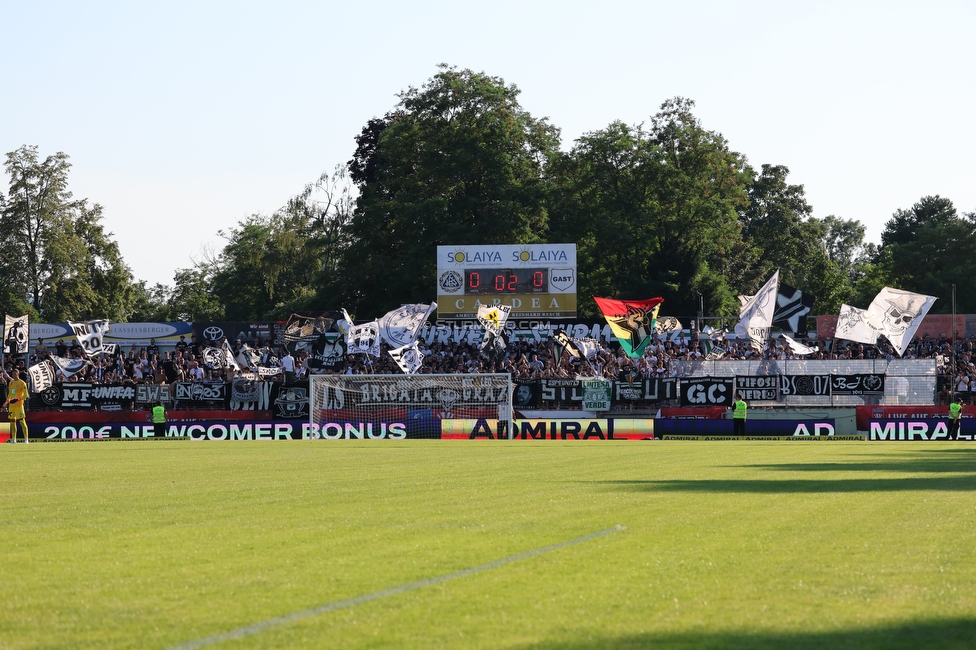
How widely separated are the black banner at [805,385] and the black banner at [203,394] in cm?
2428

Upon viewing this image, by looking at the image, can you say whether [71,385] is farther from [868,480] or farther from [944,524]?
[944,524]

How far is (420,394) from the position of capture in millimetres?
50281

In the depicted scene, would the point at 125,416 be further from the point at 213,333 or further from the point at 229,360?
the point at 213,333

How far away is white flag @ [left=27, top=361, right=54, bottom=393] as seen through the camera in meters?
50.3

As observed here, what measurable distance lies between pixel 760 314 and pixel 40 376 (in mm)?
31335

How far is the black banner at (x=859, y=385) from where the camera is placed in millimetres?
47062

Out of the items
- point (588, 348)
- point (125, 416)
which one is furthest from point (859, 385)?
point (125, 416)

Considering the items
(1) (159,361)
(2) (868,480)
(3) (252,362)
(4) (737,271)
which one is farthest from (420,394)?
(4) (737,271)

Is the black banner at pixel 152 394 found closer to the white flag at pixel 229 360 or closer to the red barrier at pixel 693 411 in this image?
the white flag at pixel 229 360

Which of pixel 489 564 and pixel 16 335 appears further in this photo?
pixel 16 335

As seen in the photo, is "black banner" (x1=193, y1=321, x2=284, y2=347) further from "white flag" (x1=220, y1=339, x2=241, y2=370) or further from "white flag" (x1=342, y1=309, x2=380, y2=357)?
"white flag" (x1=342, y1=309, x2=380, y2=357)

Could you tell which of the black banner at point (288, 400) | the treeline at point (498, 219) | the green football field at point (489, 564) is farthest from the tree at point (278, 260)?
the green football field at point (489, 564)

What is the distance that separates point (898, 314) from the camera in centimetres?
4888

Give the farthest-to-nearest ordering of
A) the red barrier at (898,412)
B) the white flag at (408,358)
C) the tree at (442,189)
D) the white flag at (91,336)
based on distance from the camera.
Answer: the tree at (442,189), the white flag at (91,336), the white flag at (408,358), the red barrier at (898,412)
